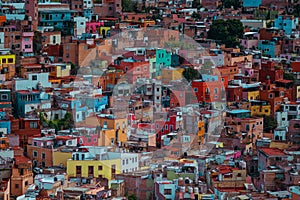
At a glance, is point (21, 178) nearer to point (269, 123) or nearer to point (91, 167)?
point (91, 167)

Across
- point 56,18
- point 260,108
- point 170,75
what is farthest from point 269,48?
point 260,108

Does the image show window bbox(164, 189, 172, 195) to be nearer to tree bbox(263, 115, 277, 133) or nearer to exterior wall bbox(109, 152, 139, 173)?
exterior wall bbox(109, 152, 139, 173)

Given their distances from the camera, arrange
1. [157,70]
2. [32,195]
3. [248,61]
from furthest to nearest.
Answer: [248,61] → [157,70] → [32,195]

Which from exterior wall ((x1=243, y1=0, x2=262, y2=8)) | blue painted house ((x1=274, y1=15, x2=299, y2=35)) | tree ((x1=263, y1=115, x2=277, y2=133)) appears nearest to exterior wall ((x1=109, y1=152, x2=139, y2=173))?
tree ((x1=263, y1=115, x2=277, y2=133))

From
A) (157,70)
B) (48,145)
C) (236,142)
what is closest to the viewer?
(48,145)

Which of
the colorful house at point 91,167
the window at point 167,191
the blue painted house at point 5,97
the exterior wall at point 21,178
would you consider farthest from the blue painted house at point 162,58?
the window at point 167,191

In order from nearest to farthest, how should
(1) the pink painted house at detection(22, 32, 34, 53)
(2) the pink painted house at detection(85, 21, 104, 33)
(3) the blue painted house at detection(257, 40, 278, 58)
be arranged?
1. (1) the pink painted house at detection(22, 32, 34, 53)
2. (2) the pink painted house at detection(85, 21, 104, 33)
3. (3) the blue painted house at detection(257, 40, 278, 58)

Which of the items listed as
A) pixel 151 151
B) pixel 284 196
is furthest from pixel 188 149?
pixel 284 196

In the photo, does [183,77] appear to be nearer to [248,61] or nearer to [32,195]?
[248,61]
